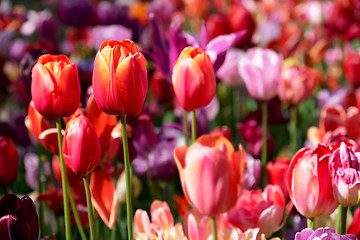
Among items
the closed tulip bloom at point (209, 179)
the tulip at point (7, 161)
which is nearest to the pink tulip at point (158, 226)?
the closed tulip bloom at point (209, 179)

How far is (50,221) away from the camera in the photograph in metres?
1.05

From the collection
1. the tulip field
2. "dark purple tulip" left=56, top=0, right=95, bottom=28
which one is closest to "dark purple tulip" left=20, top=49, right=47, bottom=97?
the tulip field

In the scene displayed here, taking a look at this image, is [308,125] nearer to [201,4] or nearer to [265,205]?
[265,205]

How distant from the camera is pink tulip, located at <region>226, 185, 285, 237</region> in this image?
26.6 inches

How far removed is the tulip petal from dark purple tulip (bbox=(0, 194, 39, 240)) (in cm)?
11

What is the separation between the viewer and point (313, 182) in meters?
0.61

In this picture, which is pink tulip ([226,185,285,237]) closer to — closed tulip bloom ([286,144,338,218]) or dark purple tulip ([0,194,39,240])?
closed tulip bloom ([286,144,338,218])

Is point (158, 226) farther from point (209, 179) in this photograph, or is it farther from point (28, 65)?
point (28, 65)

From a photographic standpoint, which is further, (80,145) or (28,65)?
(28,65)

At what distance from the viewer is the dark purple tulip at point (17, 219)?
567mm

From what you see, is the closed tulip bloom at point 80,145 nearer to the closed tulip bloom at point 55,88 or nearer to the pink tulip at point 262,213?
the closed tulip bloom at point 55,88

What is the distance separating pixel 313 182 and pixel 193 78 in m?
0.19

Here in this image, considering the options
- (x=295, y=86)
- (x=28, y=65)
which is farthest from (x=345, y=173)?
(x=295, y=86)

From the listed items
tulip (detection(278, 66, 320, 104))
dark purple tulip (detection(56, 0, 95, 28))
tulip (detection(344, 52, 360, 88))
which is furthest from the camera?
dark purple tulip (detection(56, 0, 95, 28))
